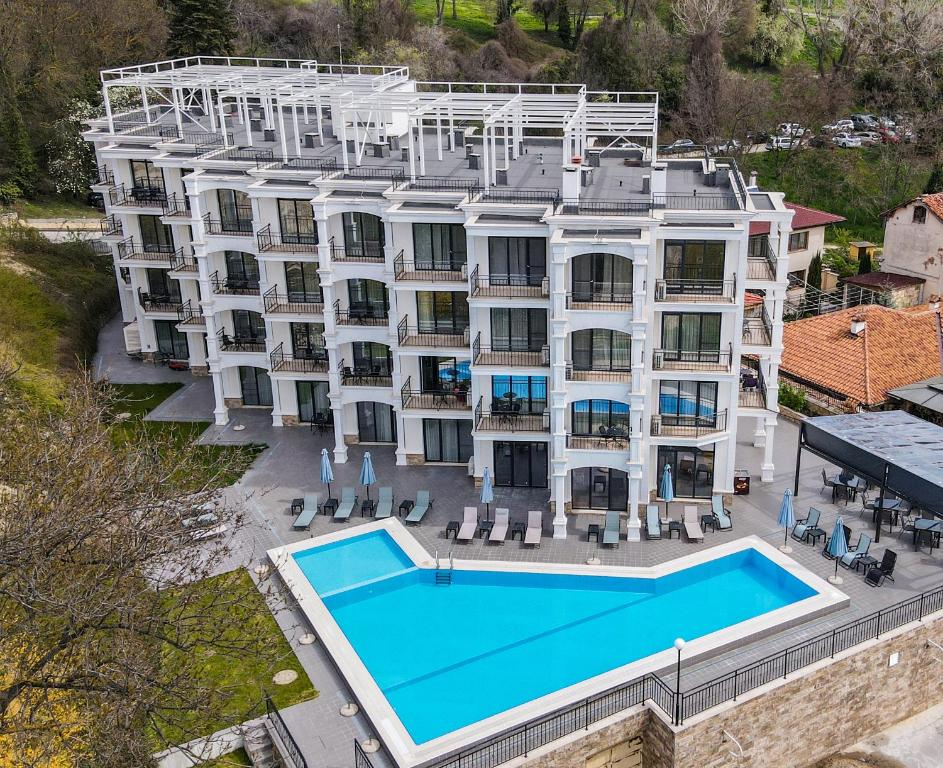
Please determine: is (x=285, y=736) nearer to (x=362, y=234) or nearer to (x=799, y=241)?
(x=362, y=234)

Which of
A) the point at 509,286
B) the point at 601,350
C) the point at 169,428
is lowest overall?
the point at 169,428

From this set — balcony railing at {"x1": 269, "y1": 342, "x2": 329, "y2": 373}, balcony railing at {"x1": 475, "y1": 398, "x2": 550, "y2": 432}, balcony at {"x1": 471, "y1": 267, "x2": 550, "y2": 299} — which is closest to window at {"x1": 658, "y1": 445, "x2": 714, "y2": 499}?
balcony railing at {"x1": 475, "y1": 398, "x2": 550, "y2": 432}

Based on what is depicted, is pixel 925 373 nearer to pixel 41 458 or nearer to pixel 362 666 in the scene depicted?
pixel 362 666

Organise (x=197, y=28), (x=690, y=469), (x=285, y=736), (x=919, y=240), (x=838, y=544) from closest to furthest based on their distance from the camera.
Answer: (x=285, y=736)
(x=838, y=544)
(x=690, y=469)
(x=919, y=240)
(x=197, y=28)

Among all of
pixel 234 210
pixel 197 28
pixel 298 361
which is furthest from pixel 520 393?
pixel 197 28

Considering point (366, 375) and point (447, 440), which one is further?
point (366, 375)

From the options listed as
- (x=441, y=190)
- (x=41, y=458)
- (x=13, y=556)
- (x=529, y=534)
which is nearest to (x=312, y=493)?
(x=529, y=534)

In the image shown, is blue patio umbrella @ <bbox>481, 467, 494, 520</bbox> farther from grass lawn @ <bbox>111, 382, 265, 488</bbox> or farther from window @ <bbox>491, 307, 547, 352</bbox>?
grass lawn @ <bbox>111, 382, 265, 488</bbox>
